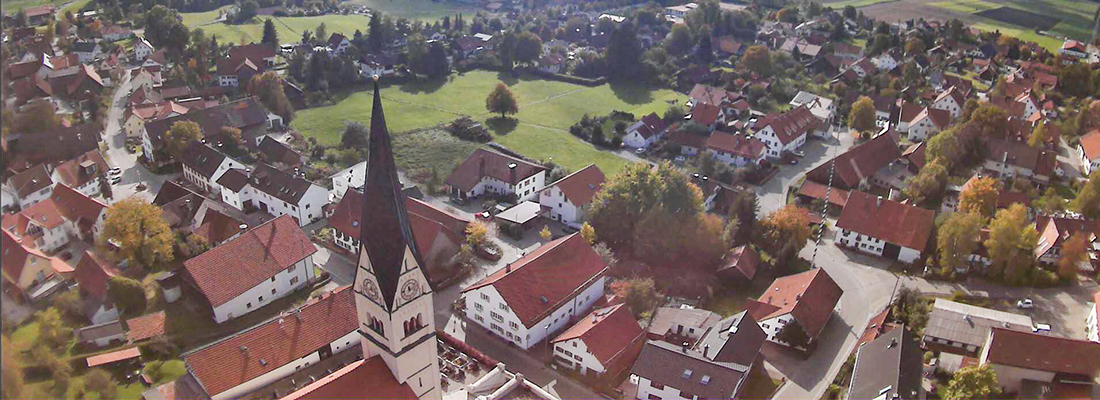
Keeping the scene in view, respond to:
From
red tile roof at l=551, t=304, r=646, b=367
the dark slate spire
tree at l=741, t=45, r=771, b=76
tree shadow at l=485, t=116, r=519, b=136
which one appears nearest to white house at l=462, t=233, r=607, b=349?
red tile roof at l=551, t=304, r=646, b=367

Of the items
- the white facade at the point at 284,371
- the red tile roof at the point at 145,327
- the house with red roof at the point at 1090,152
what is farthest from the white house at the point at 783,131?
the red tile roof at the point at 145,327

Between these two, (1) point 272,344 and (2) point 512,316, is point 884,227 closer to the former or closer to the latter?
(2) point 512,316

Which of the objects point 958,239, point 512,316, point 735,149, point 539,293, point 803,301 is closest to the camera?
point 512,316

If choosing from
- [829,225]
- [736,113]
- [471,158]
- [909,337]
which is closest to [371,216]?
[909,337]

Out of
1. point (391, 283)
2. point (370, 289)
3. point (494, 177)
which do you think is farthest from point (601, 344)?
point (494, 177)

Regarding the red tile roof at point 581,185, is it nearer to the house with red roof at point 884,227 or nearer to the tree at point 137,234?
the house with red roof at point 884,227

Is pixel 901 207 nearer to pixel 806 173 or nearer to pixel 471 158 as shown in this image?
pixel 806 173
